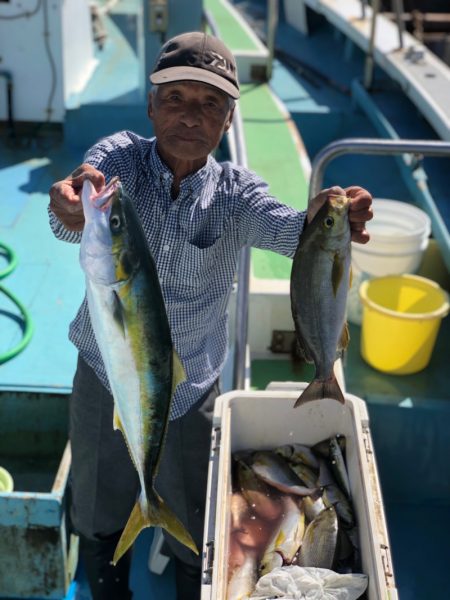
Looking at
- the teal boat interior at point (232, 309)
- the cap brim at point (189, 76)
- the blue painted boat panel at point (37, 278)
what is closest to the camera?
the cap brim at point (189, 76)

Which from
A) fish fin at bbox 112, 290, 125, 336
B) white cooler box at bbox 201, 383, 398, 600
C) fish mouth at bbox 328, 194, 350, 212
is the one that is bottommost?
white cooler box at bbox 201, 383, 398, 600

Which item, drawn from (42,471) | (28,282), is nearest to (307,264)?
(42,471)

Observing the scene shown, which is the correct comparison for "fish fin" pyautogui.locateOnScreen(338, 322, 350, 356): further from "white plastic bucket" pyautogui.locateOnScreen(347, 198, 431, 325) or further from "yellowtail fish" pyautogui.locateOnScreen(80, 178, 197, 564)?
"white plastic bucket" pyautogui.locateOnScreen(347, 198, 431, 325)

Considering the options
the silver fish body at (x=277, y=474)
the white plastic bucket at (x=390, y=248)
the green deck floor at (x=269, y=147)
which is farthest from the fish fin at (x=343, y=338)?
the white plastic bucket at (x=390, y=248)

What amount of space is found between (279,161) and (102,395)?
3732mm

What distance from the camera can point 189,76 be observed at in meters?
2.16

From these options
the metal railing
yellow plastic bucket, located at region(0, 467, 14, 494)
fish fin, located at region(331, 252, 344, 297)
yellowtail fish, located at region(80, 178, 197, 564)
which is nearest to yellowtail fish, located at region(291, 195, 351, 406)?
fish fin, located at region(331, 252, 344, 297)

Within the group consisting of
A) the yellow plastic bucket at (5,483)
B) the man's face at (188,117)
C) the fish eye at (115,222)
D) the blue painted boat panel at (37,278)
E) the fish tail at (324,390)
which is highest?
the man's face at (188,117)

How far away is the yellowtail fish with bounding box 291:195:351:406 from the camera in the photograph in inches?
76.7

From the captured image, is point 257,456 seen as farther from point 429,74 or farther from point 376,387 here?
point 429,74

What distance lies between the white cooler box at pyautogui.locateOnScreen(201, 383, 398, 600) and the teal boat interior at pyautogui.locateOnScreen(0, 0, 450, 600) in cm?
12

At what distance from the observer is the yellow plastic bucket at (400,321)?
378cm

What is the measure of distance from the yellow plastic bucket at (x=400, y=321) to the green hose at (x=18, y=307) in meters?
1.91

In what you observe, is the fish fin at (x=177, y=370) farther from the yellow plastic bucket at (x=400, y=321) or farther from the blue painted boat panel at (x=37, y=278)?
the yellow plastic bucket at (x=400, y=321)
